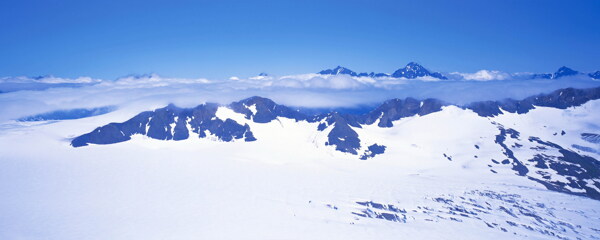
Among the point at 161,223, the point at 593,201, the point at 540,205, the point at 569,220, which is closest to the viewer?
the point at 161,223

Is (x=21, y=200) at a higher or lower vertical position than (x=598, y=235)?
higher

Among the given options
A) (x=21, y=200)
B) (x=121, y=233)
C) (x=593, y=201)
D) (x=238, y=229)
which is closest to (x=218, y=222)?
(x=238, y=229)

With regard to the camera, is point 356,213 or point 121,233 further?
point 356,213

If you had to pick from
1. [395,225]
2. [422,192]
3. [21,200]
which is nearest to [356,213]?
[395,225]

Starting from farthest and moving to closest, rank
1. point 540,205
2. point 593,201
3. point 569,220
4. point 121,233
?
point 593,201
point 540,205
point 569,220
point 121,233

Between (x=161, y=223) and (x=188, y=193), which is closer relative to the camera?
(x=161, y=223)

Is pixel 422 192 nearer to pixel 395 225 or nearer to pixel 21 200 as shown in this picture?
pixel 395 225

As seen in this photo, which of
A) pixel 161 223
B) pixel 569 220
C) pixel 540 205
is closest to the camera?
pixel 161 223

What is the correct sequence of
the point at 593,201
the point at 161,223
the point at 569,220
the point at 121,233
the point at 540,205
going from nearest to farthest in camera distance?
the point at 121,233 < the point at 161,223 < the point at 569,220 < the point at 540,205 < the point at 593,201

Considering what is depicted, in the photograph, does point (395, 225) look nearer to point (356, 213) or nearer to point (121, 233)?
Result: point (356, 213)
